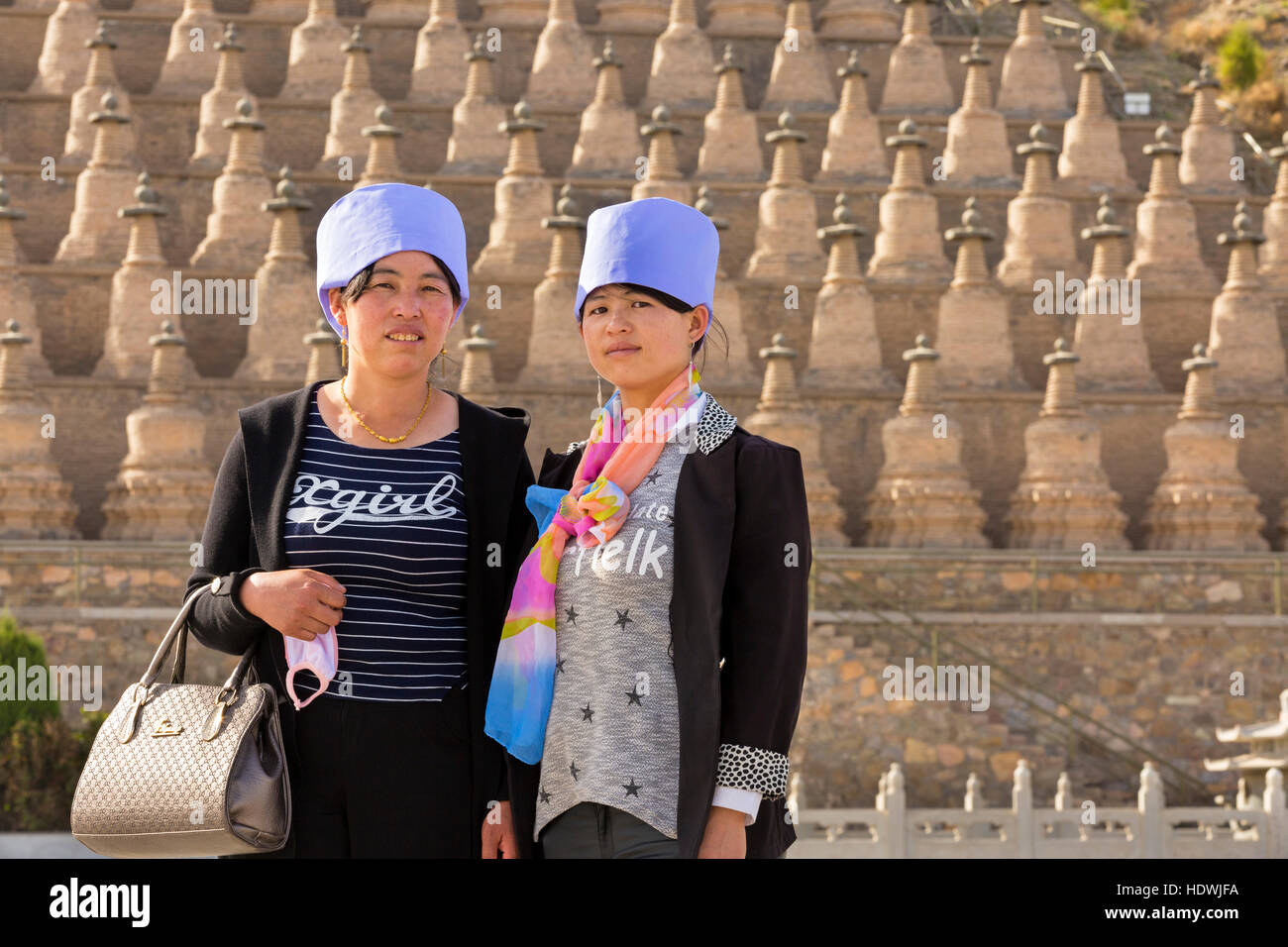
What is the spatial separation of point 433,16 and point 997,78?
818 cm

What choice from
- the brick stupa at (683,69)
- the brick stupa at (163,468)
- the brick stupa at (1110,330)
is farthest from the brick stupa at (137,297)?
the brick stupa at (1110,330)

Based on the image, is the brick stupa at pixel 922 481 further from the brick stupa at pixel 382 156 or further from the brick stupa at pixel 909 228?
the brick stupa at pixel 382 156

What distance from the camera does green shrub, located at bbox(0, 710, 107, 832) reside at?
18109 millimetres

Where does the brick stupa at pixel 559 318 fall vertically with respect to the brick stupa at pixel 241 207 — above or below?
below

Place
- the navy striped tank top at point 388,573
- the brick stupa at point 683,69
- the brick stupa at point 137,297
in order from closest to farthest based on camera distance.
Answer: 1. the navy striped tank top at point 388,573
2. the brick stupa at point 137,297
3. the brick stupa at point 683,69

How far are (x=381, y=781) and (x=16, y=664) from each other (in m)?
14.8

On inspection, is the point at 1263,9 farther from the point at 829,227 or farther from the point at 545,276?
the point at 545,276

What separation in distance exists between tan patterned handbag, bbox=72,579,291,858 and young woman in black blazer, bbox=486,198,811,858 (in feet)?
1.93

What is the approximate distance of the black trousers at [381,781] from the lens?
17.0ft

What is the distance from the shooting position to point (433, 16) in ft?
92.6

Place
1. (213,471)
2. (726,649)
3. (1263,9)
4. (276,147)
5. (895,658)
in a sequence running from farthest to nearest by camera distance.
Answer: (1263,9), (276,147), (213,471), (895,658), (726,649)

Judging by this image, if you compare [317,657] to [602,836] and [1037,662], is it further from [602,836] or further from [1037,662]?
[1037,662]

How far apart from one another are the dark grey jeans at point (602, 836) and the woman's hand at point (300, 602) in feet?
2.56

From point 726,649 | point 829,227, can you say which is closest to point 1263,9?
point 829,227
